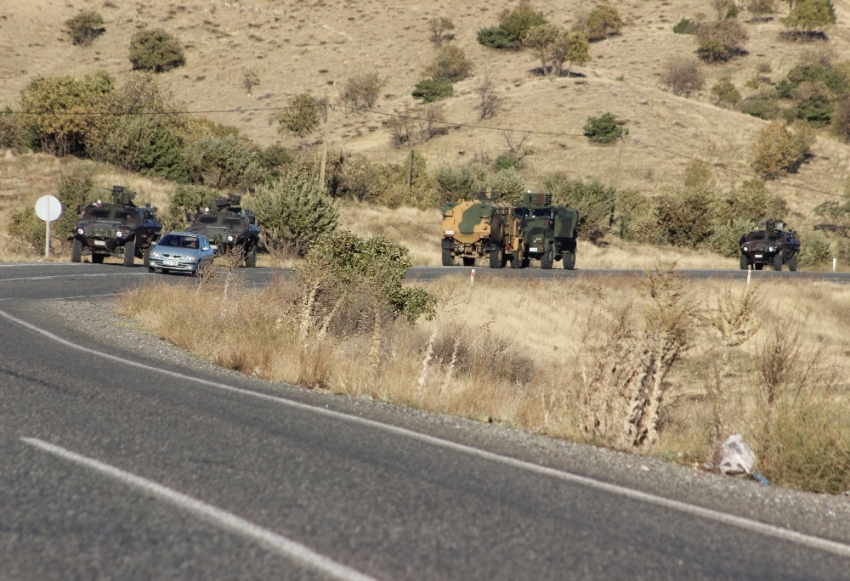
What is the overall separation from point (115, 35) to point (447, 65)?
117 ft

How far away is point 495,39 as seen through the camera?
4176 inches

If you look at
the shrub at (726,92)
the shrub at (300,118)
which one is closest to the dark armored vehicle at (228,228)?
the shrub at (300,118)

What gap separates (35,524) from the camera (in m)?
4.68

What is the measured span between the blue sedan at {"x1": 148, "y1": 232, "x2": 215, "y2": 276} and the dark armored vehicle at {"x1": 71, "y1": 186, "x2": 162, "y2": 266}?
5.44 feet

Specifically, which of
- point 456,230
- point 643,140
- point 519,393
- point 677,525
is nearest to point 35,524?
point 677,525

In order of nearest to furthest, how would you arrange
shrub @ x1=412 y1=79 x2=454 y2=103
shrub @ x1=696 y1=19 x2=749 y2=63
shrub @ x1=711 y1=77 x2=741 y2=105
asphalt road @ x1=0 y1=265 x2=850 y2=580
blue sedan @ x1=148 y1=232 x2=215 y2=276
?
asphalt road @ x1=0 y1=265 x2=850 y2=580, blue sedan @ x1=148 y1=232 x2=215 y2=276, shrub @ x1=412 y1=79 x2=454 y2=103, shrub @ x1=711 y1=77 x2=741 y2=105, shrub @ x1=696 y1=19 x2=749 y2=63

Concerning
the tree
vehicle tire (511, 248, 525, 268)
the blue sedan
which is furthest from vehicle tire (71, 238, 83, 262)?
the tree

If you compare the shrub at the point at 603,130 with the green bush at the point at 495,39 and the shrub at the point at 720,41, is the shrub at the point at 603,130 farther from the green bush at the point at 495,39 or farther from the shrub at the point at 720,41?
the green bush at the point at 495,39

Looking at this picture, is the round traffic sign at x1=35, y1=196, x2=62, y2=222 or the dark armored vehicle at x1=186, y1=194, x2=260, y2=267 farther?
the round traffic sign at x1=35, y1=196, x2=62, y2=222

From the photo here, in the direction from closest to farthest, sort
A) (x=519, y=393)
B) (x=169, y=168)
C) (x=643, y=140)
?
1. (x=519, y=393)
2. (x=169, y=168)
3. (x=643, y=140)

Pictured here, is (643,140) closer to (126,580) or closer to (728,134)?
(728,134)

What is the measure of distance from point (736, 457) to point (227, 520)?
15.0 ft

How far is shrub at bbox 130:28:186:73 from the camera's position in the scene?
298ft

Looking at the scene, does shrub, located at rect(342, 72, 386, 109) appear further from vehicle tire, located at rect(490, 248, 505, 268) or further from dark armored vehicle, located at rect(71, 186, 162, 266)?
dark armored vehicle, located at rect(71, 186, 162, 266)
